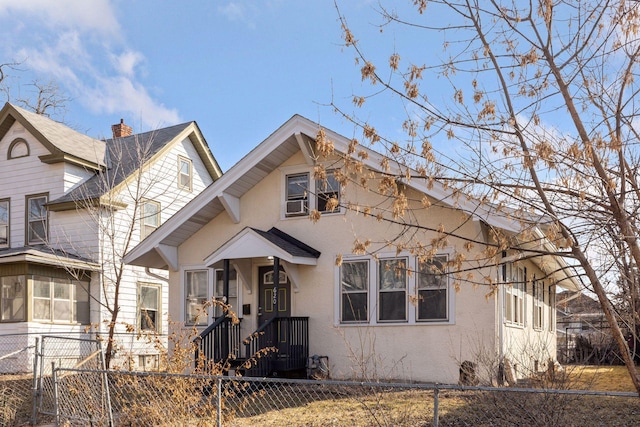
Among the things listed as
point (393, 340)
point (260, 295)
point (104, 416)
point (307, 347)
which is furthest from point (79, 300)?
point (104, 416)

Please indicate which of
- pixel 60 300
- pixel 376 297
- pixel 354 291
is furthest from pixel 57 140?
pixel 376 297

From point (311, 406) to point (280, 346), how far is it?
307 centimetres

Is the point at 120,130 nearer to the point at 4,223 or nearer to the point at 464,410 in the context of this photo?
the point at 4,223

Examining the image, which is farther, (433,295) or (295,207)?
(295,207)

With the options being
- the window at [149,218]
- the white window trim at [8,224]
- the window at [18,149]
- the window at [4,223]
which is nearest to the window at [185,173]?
the window at [149,218]

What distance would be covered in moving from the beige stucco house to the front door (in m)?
0.02

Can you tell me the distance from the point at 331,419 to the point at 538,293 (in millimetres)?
11578

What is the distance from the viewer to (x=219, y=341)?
45.6 ft

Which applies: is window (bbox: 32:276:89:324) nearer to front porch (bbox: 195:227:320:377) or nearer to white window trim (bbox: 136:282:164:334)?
white window trim (bbox: 136:282:164:334)

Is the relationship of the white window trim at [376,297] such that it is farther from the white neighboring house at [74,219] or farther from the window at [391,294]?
the white neighboring house at [74,219]

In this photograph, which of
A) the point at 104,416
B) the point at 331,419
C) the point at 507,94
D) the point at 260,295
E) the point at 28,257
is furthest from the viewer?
the point at 28,257

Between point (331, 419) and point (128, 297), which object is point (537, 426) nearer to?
point (331, 419)

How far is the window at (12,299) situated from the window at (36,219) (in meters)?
2.19

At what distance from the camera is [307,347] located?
14.6 m
